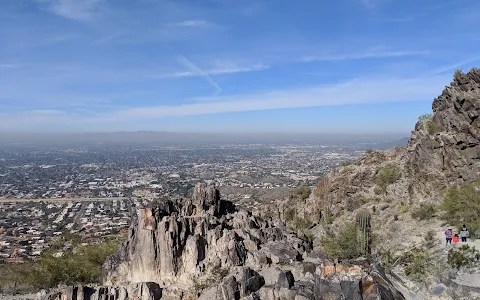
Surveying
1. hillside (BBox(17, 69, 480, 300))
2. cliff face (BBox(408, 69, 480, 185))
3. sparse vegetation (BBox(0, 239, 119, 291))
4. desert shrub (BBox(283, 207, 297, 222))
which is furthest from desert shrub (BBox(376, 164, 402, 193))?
sparse vegetation (BBox(0, 239, 119, 291))

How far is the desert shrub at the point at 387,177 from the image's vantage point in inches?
1332

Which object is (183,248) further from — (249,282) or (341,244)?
(341,244)

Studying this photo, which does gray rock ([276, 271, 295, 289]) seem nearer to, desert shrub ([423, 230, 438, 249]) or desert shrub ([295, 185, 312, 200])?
desert shrub ([423, 230, 438, 249])

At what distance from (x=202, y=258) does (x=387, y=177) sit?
21.5 metres

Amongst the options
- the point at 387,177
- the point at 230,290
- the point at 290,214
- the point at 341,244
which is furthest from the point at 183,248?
the point at 387,177

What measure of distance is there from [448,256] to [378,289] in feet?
31.0

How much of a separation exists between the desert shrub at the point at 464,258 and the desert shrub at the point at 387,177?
51.0ft

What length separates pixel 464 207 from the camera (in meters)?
24.1

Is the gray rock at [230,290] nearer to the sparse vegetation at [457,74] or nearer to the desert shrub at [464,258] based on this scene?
the desert shrub at [464,258]

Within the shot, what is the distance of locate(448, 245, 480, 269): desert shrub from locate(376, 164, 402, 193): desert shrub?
1556 cm

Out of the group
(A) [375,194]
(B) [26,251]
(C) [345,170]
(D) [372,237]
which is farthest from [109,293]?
(B) [26,251]

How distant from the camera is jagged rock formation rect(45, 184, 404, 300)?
584 inches

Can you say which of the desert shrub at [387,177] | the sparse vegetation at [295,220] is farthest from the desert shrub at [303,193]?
the desert shrub at [387,177]

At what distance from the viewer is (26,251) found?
4628cm
